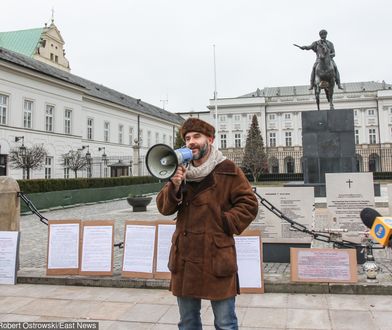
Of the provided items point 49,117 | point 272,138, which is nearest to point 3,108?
point 49,117

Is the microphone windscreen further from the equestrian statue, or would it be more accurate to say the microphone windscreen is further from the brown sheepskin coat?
the equestrian statue

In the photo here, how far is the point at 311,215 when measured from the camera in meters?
6.80

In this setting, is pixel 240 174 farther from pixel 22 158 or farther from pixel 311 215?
pixel 22 158

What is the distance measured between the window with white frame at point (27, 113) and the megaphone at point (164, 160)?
3544 cm

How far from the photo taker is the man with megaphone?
2.67 metres

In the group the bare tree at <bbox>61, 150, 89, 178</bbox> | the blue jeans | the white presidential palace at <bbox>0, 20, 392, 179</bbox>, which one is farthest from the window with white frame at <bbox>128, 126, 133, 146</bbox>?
the blue jeans

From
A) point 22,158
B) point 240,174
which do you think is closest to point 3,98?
point 22,158

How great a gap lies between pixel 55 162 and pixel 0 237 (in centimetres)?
3298

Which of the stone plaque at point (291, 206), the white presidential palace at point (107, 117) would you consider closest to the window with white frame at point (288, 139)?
the white presidential palace at point (107, 117)

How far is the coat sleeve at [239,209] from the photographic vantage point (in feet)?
8.93

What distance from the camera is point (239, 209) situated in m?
2.78

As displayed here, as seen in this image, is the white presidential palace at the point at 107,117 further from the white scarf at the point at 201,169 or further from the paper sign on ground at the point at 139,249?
the white scarf at the point at 201,169

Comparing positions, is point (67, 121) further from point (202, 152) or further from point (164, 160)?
point (164, 160)

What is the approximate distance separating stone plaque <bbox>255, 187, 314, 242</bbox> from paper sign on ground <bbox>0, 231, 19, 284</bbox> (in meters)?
4.31
